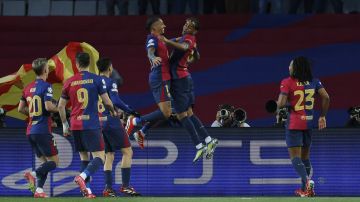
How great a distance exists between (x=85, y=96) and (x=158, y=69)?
1027mm

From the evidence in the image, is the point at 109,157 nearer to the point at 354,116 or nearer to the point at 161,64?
the point at 161,64

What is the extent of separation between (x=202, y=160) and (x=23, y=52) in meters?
5.30

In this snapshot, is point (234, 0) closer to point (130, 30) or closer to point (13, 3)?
point (130, 30)

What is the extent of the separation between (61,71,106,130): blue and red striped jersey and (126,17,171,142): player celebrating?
0.72 metres

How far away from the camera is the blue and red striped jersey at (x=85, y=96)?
13773 millimetres

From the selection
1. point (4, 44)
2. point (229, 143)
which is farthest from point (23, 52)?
point (229, 143)

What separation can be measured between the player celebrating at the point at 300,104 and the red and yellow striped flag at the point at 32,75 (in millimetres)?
4586

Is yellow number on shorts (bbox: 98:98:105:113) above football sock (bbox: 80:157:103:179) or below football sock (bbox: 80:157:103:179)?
above

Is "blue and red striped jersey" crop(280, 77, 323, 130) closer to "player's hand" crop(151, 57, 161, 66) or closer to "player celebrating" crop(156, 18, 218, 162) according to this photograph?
"player celebrating" crop(156, 18, 218, 162)

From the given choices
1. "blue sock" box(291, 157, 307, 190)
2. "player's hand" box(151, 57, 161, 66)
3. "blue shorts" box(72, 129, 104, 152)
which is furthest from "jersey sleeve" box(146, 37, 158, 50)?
"blue sock" box(291, 157, 307, 190)

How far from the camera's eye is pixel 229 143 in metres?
16.5

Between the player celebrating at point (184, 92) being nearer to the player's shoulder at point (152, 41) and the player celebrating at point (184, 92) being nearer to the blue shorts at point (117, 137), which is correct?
the player's shoulder at point (152, 41)

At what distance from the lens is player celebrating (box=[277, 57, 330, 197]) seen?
575 inches

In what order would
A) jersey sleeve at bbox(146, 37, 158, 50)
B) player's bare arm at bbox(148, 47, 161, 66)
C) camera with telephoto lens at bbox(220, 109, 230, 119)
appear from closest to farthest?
1. player's bare arm at bbox(148, 47, 161, 66)
2. jersey sleeve at bbox(146, 37, 158, 50)
3. camera with telephoto lens at bbox(220, 109, 230, 119)
